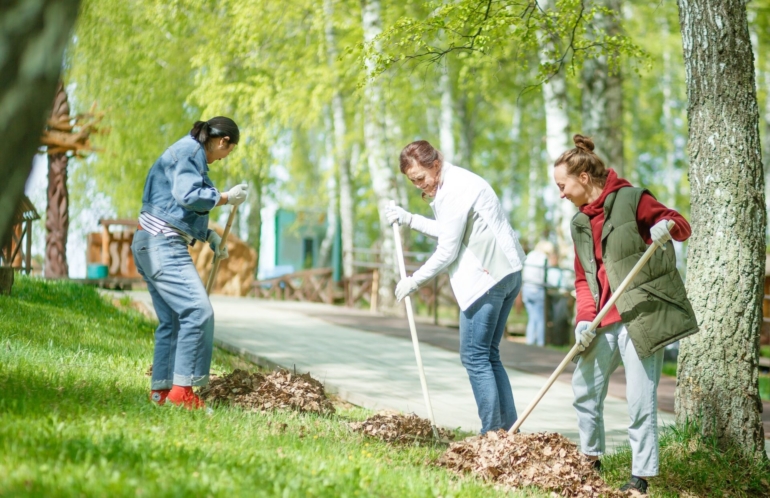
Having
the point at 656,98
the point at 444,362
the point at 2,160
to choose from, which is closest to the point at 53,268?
the point at 444,362

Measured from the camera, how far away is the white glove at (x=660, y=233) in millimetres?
4535

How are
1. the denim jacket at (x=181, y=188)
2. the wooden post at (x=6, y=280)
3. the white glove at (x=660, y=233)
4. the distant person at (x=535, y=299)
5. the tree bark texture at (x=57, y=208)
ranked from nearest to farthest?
the white glove at (x=660, y=233), the denim jacket at (x=181, y=188), the wooden post at (x=6, y=280), the tree bark texture at (x=57, y=208), the distant person at (x=535, y=299)

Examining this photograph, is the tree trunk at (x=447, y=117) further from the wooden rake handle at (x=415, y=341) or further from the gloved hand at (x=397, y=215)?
the wooden rake handle at (x=415, y=341)

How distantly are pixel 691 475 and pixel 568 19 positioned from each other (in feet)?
13.2

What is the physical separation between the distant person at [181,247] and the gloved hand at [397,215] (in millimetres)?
1081

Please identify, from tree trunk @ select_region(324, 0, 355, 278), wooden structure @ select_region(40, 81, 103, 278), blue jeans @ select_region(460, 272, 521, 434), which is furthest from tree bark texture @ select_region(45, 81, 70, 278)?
blue jeans @ select_region(460, 272, 521, 434)

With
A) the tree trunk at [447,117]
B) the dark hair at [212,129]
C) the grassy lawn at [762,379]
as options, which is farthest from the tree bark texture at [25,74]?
the tree trunk at [447,117]

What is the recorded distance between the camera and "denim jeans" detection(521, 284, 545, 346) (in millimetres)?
14625

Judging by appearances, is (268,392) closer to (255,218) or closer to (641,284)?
(641,284)

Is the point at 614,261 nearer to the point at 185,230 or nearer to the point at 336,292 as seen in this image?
the point at 185,230

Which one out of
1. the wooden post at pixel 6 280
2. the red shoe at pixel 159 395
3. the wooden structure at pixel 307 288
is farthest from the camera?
the wooden structure at pixel 307 288

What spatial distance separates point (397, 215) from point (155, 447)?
249 cm

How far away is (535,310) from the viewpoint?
14.7 metres

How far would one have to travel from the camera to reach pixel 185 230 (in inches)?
216
